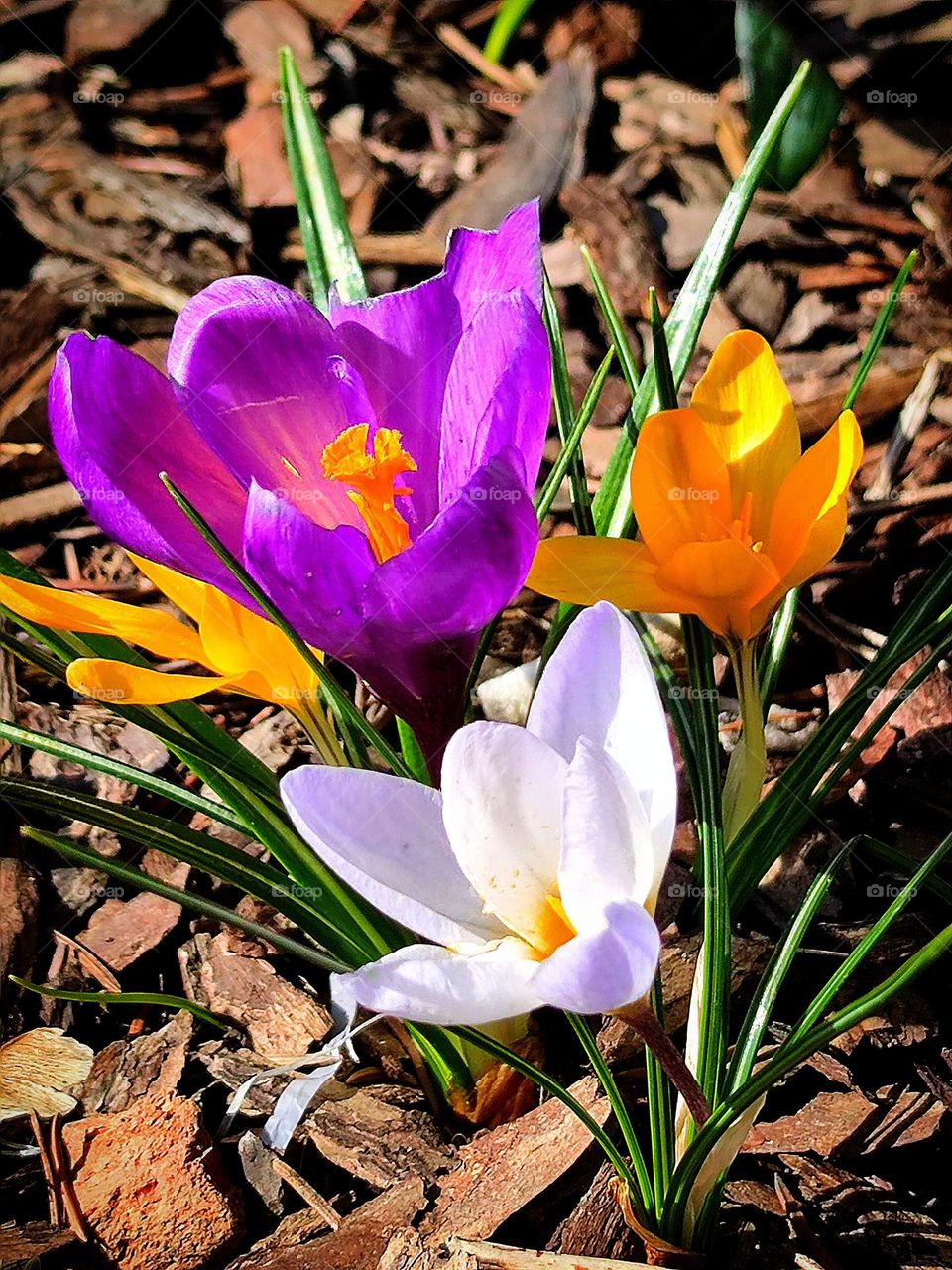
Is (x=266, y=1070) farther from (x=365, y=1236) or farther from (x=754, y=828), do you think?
(x=754, y=828)

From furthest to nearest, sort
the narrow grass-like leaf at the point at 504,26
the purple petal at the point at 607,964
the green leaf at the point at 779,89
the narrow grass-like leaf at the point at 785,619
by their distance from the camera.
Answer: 1. the narrow grass-like leaf at the point at 504,26
2. the green leaf at the point at 779,89
3. the narrow grass-like leaf at the point at 785,619
4. the purple petal at the point at 607,964

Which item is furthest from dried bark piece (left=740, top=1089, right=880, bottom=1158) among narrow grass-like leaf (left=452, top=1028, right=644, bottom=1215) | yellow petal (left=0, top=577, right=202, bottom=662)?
yellow petal (left=0, top=577, right=202, bottom=662)

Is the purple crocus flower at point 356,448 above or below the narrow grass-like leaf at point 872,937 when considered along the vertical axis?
above

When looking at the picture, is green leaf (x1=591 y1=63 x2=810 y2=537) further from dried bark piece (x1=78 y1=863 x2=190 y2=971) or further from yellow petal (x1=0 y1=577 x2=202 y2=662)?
dried bark piece (x1=78 y1=863 x2=190 y2=971)

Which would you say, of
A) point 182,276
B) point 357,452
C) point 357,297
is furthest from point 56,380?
point 182,276

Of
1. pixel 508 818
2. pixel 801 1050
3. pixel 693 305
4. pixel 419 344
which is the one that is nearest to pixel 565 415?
pixel 693 305

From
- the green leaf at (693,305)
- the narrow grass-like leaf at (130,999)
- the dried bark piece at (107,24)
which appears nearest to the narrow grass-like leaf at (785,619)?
the green leaf at (693,305)

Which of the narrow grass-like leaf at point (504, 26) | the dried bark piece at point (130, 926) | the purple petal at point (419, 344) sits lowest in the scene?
the dried bark piece at point (130, 926)

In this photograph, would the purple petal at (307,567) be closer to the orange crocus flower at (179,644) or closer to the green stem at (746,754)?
the orange crocus flower at (179,644)

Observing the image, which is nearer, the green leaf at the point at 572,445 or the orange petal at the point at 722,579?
the orange petal at the point at 722,579
